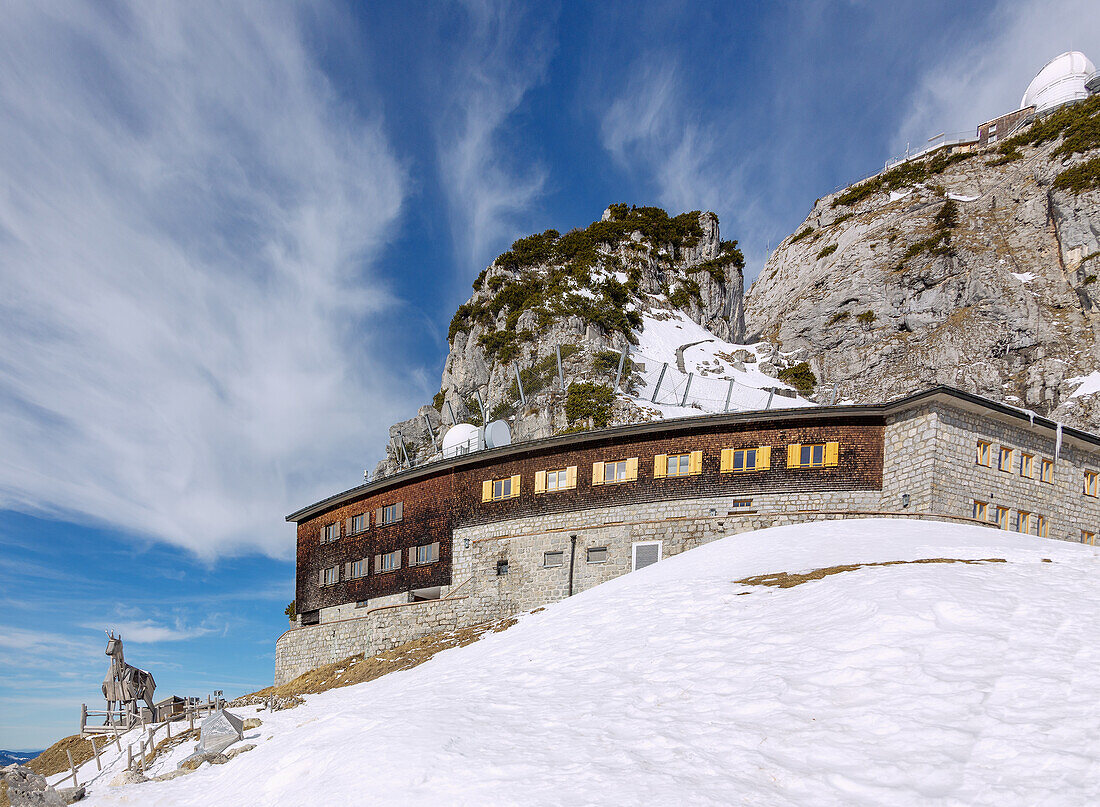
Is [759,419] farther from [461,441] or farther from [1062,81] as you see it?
[1062,81]

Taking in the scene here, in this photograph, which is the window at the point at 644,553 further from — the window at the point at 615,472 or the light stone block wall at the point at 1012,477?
the light stone block wall at the point at 1012,477

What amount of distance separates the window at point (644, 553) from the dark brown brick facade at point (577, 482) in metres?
2.19

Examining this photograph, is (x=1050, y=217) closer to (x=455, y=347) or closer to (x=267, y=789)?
(x=455, y=347)

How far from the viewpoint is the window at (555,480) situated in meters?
33.8

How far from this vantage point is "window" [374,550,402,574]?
128ft

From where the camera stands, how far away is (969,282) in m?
85.4

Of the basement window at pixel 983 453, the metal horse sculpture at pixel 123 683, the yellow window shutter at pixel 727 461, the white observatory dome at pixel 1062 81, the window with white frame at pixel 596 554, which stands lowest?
the metal horse sculpture at pixel 123 683

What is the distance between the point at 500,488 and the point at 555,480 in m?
3.52

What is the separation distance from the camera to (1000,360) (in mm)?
76750

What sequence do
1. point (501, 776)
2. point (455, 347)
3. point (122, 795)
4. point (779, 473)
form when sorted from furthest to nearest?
point (455, 347) → point (779, 473) → point (122, 795) → point (501, 776)

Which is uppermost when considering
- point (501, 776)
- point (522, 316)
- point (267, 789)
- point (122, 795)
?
point (522, 316)

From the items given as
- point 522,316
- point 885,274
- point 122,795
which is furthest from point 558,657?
point 885,274

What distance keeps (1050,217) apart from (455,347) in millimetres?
80152

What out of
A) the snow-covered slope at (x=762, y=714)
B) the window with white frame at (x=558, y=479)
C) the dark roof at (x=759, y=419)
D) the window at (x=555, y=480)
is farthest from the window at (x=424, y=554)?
the snow-covered slope at (x=762, y=714)
